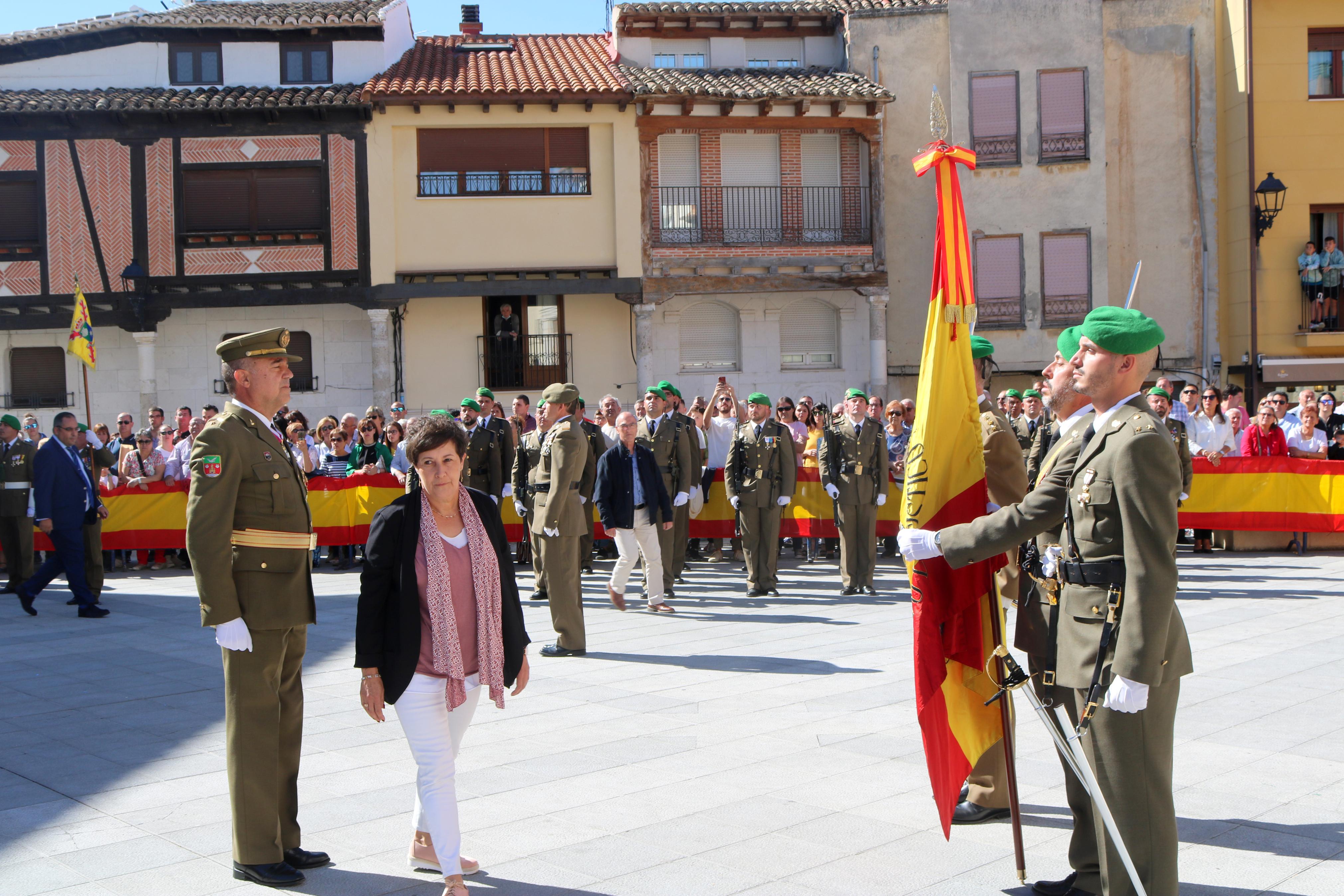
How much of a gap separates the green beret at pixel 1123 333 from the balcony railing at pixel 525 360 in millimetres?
22896

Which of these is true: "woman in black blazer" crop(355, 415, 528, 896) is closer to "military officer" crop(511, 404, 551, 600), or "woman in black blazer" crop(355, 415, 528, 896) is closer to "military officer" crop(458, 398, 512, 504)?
"military officer" crop(511, 404, 551, 600)

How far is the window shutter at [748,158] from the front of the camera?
88.3ft

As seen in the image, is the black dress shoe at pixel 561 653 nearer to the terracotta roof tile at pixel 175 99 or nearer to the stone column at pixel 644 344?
the stone column at pixel 644 344

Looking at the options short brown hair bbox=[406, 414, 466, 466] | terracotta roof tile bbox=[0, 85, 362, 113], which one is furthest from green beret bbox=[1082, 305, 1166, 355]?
terracotta roof tile bbox=[0, 85, 362, 113]

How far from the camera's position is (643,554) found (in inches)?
463

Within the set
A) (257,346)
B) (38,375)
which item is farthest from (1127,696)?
(38,375)

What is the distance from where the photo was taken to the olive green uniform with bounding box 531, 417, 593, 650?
30.9 ft

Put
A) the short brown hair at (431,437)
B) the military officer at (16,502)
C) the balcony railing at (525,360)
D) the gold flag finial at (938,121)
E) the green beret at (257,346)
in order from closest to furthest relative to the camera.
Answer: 1. the short brown hair at (431,437)
2. the green beret at (257,346)
3. the gold flag finial at (938,121)
4. the military officer at (16,502)
5. the balcony railing at (525,360)

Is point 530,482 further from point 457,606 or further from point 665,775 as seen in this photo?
point 457,606

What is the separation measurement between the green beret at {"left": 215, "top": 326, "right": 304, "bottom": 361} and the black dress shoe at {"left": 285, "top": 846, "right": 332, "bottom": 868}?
204 cm

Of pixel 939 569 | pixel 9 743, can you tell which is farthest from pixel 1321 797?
pixel 9 743

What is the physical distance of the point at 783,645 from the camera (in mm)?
9688

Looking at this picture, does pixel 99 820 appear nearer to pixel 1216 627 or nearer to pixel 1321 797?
pixel 1321 797

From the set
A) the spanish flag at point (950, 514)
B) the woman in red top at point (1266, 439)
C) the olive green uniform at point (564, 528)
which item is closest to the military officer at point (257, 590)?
the spanish flag at point (950, 514)
